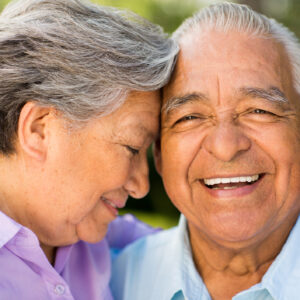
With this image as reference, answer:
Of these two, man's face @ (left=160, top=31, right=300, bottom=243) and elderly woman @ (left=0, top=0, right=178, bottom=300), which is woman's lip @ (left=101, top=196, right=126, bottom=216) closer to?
elderly woman @ (left=0, top=0, right=178, bottom=300)

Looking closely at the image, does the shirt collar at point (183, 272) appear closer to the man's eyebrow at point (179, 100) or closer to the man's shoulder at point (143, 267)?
the man's shoulder at point (143, 267)

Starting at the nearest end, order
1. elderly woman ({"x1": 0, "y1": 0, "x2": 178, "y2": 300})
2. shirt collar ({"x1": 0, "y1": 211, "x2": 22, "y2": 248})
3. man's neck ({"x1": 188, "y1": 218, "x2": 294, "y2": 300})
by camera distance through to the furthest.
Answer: shirt collar ({"x1": 0, "y1": 211, "x2": 22, "y2": 248})
elderly woman ({"x1": 0, "y1": 0, "x2": 178, "y2": 300})
man's neck ({"x1": 188, "y1": 218, "x2": 294, "y2": 300})

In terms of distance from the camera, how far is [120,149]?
2.55 meters

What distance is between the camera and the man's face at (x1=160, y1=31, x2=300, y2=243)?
244 centimetres

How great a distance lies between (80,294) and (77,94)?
46.5 inches

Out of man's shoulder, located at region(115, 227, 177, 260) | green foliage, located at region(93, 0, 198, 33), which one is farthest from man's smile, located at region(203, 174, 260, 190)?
green foliage, located at region(93, 0, 198, 33)

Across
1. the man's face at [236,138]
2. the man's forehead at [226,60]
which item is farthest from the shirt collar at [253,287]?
the man's forehead at [226,60]

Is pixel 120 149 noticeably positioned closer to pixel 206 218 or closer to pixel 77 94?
pixel 77 94

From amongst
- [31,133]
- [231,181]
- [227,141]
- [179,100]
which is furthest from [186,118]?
[31,133]

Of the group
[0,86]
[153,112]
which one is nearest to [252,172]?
[153,112]

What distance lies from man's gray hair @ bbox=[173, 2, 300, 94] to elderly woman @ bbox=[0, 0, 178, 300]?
0.33 meters

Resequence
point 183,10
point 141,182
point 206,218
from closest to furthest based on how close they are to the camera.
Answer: point 206,218, point 141,182, point 183,10

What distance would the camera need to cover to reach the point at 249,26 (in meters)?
2.62

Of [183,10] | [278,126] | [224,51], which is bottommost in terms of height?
Result: [183,10]
